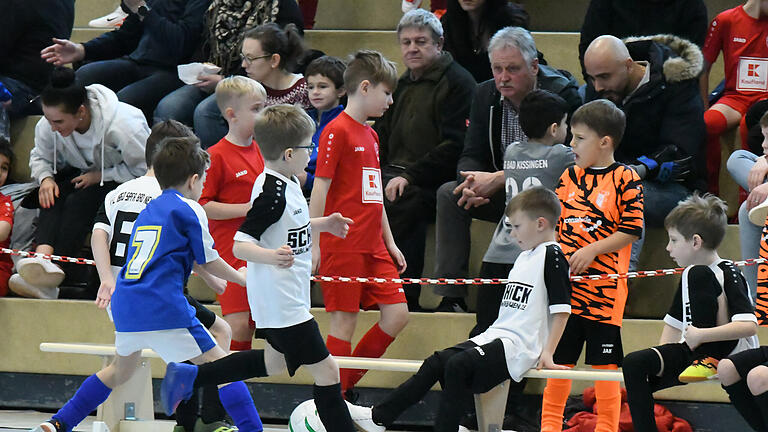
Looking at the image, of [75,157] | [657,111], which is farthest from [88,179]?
[657,111]

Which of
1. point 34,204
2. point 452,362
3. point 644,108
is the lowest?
point 34,204

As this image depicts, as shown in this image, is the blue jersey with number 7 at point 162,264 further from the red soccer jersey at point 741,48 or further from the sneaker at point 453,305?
the red soccer jersey at point 741,48

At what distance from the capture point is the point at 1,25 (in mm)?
6691

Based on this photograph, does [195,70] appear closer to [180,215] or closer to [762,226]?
[180,215]

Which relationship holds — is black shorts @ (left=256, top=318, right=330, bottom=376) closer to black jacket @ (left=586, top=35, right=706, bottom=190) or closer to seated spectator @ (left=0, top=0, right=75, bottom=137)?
black jacket @ (left=586, top=35, right=706, bottom=190)

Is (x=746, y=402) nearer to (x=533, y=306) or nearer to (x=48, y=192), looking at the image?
(x=533, y=306)

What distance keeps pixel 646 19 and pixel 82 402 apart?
11.4ft

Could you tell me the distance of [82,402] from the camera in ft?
13.9

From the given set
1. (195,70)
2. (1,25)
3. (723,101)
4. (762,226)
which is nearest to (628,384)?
(762,226)

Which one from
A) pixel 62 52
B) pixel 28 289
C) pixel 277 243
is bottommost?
pixel 28 289

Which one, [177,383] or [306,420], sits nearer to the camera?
[177,383]

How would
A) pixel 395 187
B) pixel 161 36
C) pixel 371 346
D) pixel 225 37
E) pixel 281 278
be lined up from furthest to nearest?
pixel 161 36, pixel 225 37, pixel 395 187, pixel 371 346, pixel 281 278

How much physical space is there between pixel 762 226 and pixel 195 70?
10.1 feet

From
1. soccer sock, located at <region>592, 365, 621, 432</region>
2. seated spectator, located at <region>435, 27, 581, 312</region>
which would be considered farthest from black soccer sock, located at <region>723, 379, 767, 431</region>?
seated spectator, located at <region>435, 27, 581, 312</region>
